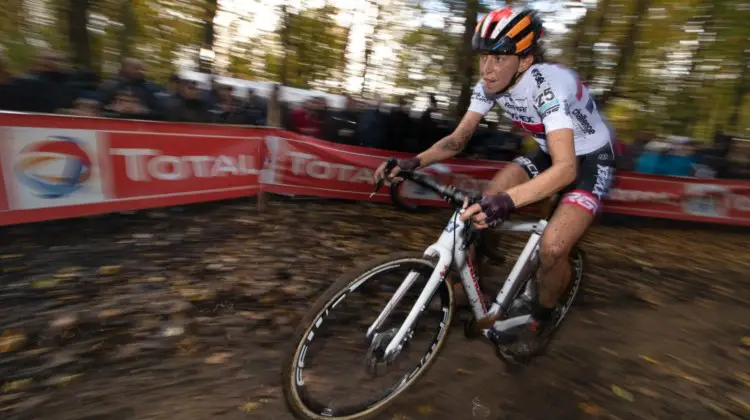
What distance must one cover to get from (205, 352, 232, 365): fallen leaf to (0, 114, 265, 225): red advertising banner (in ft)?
8.28

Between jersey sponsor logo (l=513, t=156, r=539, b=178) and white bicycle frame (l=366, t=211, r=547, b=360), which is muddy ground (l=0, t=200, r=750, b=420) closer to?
white bicycle frame (l=366, t=211, r=547, b=360)

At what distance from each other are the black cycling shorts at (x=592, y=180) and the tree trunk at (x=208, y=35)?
10569 mm

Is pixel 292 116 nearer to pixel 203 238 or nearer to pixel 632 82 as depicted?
pixel 203 238

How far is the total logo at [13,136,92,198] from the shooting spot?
3773mm

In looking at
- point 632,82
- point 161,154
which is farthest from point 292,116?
point 632,82

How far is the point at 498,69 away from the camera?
2439mm

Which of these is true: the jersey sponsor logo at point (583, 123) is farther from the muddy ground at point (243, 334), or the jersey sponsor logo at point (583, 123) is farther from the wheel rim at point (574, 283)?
the muddy ground at point (243, 334)

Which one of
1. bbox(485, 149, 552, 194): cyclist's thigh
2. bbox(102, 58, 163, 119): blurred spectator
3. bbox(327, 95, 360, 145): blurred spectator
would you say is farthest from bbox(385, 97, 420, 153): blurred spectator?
bbox(485, 149, 552, 194): cyclist's thigh

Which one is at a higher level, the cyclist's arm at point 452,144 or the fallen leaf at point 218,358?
the cyclist's arm at point 452,144

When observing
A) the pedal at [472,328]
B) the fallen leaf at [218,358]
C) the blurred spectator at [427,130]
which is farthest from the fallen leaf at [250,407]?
the blurred spectator at [427,130]

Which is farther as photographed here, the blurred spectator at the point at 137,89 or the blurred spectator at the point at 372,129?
A: the blurred spectator at the point at 372,129

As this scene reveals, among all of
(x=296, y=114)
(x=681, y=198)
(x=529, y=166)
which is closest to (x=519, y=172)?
(x=529, y=166)

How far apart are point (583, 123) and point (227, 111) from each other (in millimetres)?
6291

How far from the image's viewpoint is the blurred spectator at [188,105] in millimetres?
6336
